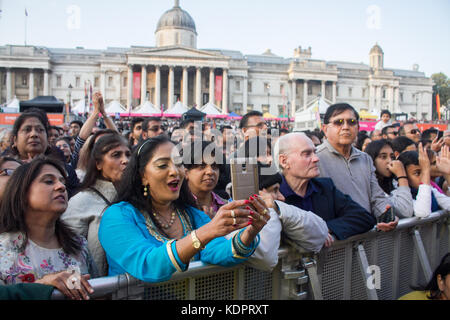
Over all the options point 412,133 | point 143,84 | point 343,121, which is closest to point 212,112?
point 143,84

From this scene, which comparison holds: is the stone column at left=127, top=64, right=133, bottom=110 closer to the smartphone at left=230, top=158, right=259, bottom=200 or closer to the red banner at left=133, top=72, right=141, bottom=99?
the red banner at left=133, top=72, right=141, bottom=99

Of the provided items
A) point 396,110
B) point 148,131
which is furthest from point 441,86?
point 148,131

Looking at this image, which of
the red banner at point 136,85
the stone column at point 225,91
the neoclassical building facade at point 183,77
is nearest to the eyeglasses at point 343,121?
the neoclassical building facade at point 183,77

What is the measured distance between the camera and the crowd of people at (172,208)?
2023 millimetres

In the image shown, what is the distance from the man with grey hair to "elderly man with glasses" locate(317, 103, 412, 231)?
54cm

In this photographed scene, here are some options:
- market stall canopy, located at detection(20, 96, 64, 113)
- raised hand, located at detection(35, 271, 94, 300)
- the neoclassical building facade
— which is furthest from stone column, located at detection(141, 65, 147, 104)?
raised hand, located at detection(35, 271, 94, 300)

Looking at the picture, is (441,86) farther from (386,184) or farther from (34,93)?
(386,184)

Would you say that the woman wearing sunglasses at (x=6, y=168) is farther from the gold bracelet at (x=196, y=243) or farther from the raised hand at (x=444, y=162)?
the raised hand at (x=444, y=162)

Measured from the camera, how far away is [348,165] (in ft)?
13.4

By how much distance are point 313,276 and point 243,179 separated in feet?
3.97

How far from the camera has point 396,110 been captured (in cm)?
6156

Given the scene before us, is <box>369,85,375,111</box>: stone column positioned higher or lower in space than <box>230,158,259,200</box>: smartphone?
higher

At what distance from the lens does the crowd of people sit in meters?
2.02

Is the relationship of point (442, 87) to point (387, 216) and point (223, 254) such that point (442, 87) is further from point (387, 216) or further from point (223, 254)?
point (223, 254)
